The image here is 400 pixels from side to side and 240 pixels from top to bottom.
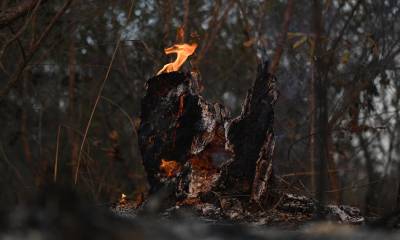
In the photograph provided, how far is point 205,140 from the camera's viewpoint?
3.21 m

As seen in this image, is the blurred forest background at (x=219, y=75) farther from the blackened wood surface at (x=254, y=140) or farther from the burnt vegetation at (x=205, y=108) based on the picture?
the blackened wood surface at (x=254, y=140)

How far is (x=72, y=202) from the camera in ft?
4.07

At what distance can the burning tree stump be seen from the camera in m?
3.19

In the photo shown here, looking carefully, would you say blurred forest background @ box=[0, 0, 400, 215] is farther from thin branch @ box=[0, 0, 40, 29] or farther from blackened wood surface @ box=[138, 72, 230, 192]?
blackened wood surface @ box=[138, 72, 230, 192]

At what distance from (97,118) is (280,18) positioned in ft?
9.76

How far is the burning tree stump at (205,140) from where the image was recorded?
3.19 m

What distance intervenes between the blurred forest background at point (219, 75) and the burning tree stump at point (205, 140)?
184cm

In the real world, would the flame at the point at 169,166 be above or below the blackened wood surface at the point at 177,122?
below

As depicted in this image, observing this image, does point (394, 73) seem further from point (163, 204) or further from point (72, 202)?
point (72, 202)

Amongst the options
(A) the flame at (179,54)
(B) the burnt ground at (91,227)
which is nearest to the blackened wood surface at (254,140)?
(A) the flame at (179,54)

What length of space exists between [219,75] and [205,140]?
5.88 m

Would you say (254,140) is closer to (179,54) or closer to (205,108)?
(205,108)

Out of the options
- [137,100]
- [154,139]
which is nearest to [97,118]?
[137,100]

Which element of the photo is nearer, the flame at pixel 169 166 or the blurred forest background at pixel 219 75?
the flame at pixel 169 166
